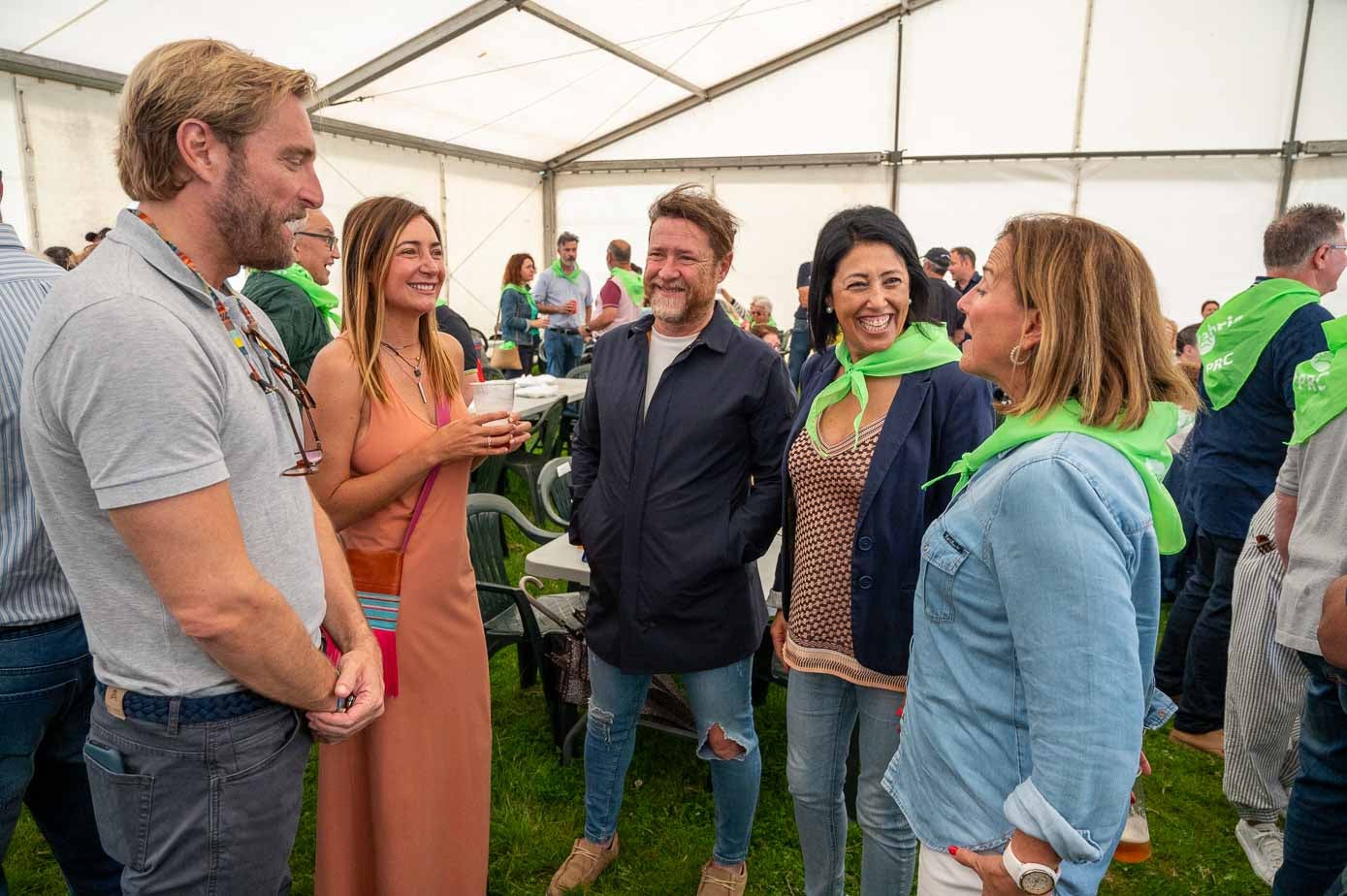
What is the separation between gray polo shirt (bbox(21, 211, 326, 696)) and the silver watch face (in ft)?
3.73

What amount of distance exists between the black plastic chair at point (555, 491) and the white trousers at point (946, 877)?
2410mm

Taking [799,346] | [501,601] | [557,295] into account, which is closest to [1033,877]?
[501,601]

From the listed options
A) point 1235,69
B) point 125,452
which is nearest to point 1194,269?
point 1235,69

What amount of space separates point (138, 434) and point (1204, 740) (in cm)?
387

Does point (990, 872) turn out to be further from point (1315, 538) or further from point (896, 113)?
point (896, 113)

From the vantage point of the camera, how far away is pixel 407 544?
6.06ft

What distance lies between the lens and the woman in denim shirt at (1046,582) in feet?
3.41

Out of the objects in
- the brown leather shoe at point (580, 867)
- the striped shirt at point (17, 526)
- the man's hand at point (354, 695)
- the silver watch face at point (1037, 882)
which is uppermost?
the striped shirt at point (17, 526)

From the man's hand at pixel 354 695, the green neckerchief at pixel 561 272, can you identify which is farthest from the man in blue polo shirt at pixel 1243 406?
the green neckerchief at pixel 561 272

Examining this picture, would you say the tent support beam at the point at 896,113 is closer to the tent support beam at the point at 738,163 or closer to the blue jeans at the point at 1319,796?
the tent support beam at the point at 738,163

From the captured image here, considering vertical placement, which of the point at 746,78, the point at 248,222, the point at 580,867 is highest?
the point at 746,78

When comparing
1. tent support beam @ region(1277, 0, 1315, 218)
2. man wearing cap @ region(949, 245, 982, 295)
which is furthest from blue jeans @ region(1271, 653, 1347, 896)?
tent support beam @ region(1277, 0, 1315, 218)

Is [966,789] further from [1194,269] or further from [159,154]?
[1194,269]

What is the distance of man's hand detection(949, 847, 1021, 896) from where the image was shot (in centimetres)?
110
